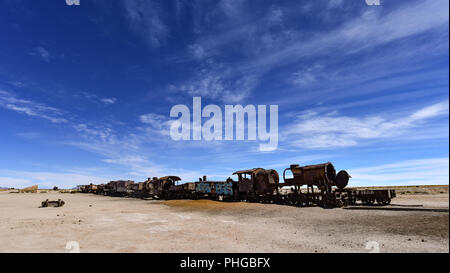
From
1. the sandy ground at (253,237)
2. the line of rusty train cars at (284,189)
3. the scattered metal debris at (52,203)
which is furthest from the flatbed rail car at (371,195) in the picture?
the scattered metal debris at (52,203)

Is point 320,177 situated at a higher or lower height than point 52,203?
higher

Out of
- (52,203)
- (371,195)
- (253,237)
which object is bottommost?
(52,203)

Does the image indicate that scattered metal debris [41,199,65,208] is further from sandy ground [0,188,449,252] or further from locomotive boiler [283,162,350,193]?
locomotive boiler [283,162,350,193]

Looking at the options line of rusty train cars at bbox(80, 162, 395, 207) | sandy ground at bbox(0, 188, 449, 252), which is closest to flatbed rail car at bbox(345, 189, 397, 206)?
line of rusty train cars at bbox(80, 162, 395, 207)

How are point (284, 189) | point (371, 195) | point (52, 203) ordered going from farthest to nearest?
point (284, 189) < point (52, 203) < point (371, 195)

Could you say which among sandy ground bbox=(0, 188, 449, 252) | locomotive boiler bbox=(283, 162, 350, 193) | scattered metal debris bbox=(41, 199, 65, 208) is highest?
locomotive boiler bbox=(283, 162, 350, 193)

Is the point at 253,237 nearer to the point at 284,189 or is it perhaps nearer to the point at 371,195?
the point at 371,195

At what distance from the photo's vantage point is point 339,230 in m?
11.1

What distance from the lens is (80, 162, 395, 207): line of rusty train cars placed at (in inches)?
822

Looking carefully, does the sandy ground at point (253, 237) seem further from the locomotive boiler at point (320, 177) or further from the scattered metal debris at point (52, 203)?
the scattered metal debris at point (52, 203)

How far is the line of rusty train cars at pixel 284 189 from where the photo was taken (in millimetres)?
20891

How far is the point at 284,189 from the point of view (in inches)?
1176

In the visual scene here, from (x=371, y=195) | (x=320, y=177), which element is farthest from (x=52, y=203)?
(x=371, y=195)
